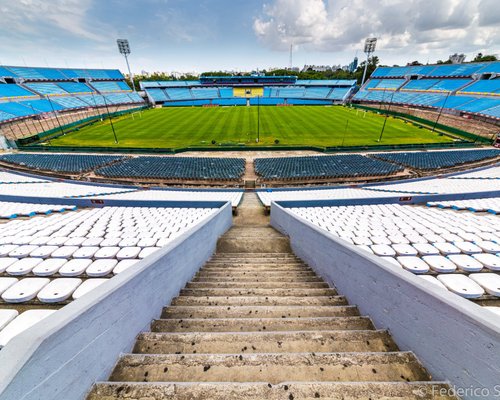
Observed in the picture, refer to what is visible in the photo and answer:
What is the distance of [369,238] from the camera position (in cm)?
582

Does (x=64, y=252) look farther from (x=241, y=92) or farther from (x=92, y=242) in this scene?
(x=241, y=92)

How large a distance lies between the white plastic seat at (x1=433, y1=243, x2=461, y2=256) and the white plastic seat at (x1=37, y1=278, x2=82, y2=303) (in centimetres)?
716

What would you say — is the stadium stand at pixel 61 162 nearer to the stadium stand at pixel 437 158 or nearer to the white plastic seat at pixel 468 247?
the white plastic seat at pixel 468 247

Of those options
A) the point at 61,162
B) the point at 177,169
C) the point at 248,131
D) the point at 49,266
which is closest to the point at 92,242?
the point at 49,266

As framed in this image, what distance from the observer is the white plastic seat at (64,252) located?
183 inches

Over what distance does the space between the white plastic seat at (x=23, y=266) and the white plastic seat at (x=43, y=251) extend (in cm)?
21

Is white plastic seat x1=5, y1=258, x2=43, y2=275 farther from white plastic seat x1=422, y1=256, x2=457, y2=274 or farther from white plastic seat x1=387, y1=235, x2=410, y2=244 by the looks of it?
white plastic seat x1=387, y1=235, x2=410, y2=244

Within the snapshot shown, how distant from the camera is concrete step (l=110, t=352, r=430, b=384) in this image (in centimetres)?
241

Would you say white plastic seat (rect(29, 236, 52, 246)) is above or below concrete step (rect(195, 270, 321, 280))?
above

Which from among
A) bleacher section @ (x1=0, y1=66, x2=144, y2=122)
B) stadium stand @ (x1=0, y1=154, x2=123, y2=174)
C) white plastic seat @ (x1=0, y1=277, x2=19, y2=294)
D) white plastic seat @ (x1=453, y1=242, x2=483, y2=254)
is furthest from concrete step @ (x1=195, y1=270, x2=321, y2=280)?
bleacher section @ (x1=0, y1=66, x2=144, y2=122)

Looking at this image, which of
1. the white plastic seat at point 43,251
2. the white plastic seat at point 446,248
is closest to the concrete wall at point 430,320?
the white plastic seat at point 446,248

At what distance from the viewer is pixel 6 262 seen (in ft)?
14.4

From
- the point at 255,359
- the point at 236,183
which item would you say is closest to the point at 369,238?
the point at 255,359

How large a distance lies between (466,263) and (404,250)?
0.99 meters
